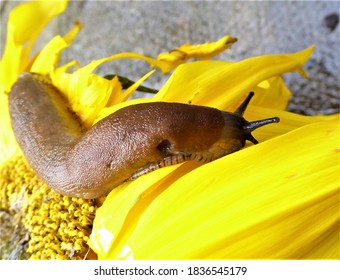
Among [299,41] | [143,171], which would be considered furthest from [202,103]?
[299,41]

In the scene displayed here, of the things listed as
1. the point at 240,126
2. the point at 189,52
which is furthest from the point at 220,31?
the point at 240,126

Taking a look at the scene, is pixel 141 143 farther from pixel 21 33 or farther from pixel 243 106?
pixel 21 33

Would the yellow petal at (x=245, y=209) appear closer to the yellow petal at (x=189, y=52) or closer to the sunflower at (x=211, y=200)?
the sunflower at (x=211, y=200)

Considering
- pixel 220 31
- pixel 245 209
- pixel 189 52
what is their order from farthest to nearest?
1. pixel 220 31
2. pixel 189 52
3. pixel 245 209

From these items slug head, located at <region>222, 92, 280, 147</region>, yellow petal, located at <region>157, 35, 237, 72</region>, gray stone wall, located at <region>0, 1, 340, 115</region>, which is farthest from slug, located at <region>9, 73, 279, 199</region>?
gray stone wall, located at <region>0, 1, 340, 115</region>

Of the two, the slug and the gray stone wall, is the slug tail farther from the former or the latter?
the gray stone wall

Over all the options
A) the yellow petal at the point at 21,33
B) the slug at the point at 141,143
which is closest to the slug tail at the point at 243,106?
the slug at the point at 141,143

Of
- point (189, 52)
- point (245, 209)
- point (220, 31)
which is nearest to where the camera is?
point (245, 209)
